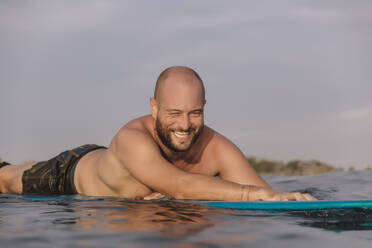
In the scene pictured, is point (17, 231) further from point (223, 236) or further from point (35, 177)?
point (35, 177)

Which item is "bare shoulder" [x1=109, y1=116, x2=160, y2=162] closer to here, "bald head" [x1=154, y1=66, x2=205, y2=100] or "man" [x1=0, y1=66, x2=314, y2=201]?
"man" [x1=0, y1=66, x2=314, y2=201]

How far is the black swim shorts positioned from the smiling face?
7.01 feet

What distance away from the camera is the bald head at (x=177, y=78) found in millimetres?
5230

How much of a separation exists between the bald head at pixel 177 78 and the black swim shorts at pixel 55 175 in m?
2.26

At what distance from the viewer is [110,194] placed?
6.17m

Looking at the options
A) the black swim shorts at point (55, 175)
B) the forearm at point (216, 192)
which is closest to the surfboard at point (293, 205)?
the forearm at point (216, 192)

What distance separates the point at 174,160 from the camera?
580 centimetres

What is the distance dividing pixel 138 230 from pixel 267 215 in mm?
1457

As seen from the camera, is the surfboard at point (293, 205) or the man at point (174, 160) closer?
the surfboard at point (293, 205)

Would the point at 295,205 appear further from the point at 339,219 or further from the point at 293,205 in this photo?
the point at 339,219

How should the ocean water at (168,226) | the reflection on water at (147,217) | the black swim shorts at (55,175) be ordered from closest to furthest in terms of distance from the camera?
the ocean water at (168,226), the reflection on water at (147,217), the black swim shorts at (55,175)

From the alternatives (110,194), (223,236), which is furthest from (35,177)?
(223,236)

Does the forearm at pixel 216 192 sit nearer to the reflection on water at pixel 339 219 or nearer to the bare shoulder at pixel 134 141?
the reflection on water at pixel 339 219

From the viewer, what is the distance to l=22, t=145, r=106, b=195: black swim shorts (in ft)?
23.2
